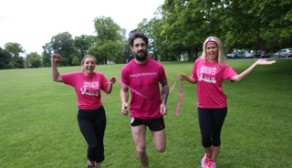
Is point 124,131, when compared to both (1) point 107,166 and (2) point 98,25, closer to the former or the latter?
(1) point 107,166

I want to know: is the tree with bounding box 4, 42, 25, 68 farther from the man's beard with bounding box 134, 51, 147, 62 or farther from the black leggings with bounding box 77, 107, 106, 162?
the man's beard with bounding box 134, 51, 147, 62

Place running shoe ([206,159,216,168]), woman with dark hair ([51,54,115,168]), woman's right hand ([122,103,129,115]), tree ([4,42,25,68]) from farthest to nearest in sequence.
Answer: tree ([4,42,25,68])
running shoe ([206,159,216,168])
woman with dark hair ([51,54,115,168])
woman's right hand ([122,103,129,115])

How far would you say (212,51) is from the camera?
5.60 metres

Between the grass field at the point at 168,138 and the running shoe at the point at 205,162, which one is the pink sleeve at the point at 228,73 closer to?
the running shoe at the point at 205,162

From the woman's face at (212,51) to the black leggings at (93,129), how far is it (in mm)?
2007

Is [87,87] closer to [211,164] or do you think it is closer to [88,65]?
[88,65]

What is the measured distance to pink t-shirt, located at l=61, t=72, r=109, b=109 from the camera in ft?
18.4

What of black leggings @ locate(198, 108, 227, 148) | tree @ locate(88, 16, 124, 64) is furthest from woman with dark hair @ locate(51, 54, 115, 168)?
tree @ locate(88, 16, 124, 64)

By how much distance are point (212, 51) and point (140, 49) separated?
1.27 meters

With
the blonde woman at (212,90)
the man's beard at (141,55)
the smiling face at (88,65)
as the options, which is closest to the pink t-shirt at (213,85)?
the blonde woman at (212,90)

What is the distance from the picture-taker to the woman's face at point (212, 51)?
18.4ft

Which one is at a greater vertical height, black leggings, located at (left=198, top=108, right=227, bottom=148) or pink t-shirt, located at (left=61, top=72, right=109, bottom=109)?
pink t-shirt, located at (left=61, top=72, right=109, bottom=109)

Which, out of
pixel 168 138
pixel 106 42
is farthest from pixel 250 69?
pixel 106 42

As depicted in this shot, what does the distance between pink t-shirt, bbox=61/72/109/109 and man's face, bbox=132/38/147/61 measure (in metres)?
0.98
